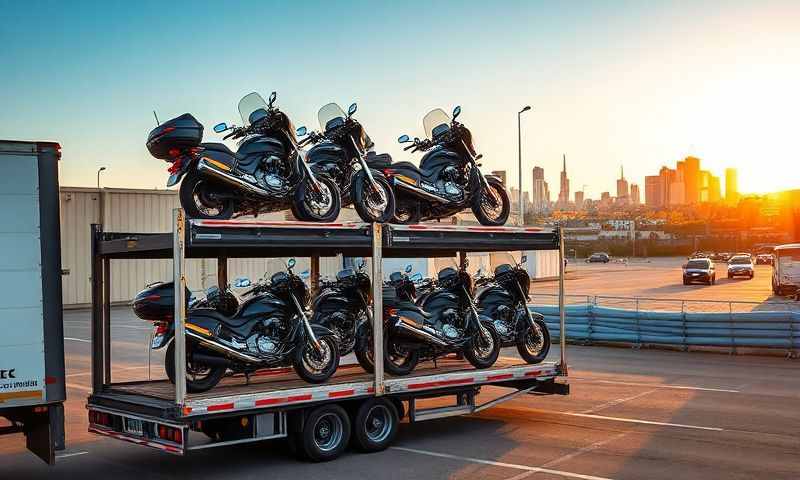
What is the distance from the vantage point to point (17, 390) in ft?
28.1

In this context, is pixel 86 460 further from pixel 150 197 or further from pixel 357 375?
pixel 150 197

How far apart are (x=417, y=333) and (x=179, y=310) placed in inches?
146

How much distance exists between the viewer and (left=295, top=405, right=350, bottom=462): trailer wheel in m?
10.1

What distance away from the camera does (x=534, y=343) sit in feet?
44.0

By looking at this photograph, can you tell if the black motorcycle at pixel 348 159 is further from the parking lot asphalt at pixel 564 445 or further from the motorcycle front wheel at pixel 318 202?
the parking lot asphalt at pixel 564 445

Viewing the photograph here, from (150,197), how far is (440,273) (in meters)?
30.5

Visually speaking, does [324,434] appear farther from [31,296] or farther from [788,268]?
[788,268]

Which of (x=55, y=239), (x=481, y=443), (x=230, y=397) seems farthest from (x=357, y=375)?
(x=55, y=239)

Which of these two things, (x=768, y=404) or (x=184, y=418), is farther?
(x=768, y=404)

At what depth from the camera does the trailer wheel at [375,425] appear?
10.6m

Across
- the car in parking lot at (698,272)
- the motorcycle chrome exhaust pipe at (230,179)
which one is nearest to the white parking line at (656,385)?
the motorcycle chrome exhaust pipe at (230,179)

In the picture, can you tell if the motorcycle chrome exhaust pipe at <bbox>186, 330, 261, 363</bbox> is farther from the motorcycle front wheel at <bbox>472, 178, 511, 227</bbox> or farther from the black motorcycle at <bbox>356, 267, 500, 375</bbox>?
the motorcycle front wheel at <bbox>472, 178, 511, 227</bbox>

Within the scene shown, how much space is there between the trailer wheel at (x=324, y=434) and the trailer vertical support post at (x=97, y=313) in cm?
250

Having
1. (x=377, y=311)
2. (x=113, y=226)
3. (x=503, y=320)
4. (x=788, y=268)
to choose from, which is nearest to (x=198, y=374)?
(x=377, y=311)
